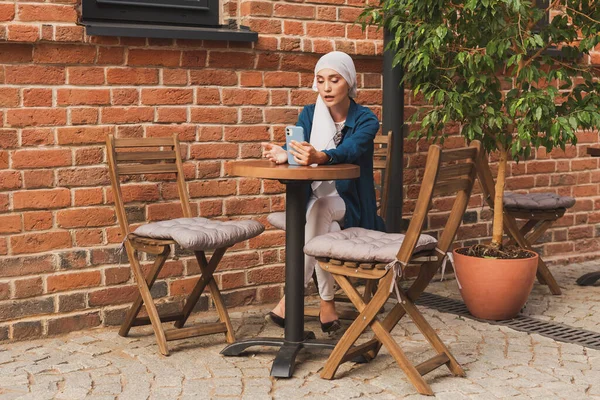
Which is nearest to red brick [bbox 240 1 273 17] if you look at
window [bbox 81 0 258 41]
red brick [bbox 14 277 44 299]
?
window [bbox 81 0 258 41]

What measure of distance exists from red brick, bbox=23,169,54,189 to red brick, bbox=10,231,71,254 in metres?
0.26

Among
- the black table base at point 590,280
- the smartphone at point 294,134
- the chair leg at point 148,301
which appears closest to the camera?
the smartphone at point 294,134

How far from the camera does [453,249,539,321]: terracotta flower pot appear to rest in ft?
16.3

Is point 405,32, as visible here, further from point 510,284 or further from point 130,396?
point 130,396

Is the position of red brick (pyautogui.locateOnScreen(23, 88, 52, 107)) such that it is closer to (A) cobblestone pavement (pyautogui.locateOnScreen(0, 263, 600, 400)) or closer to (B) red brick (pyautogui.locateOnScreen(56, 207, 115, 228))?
(B) red brick (pyautogui.locateOnScreen(56, 207, 115, 228))

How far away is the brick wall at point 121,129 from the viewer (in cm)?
448

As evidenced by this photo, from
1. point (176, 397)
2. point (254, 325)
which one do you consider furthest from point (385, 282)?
point (254, 325)

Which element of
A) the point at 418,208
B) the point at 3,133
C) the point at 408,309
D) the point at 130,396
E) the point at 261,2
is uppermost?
the point at 261,2

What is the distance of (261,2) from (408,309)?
2.26 metres

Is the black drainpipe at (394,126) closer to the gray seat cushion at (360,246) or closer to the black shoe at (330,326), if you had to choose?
the black shoe at (330,326)

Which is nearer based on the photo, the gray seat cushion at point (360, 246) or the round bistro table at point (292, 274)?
the gray seat cushion at point (360, 246)

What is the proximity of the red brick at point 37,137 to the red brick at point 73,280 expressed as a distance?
28.6 inches

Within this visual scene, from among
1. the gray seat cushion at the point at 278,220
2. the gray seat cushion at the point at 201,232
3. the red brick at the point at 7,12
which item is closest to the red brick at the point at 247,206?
the gray seat cushion at the point at 278,220

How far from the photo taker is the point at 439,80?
5195mm
